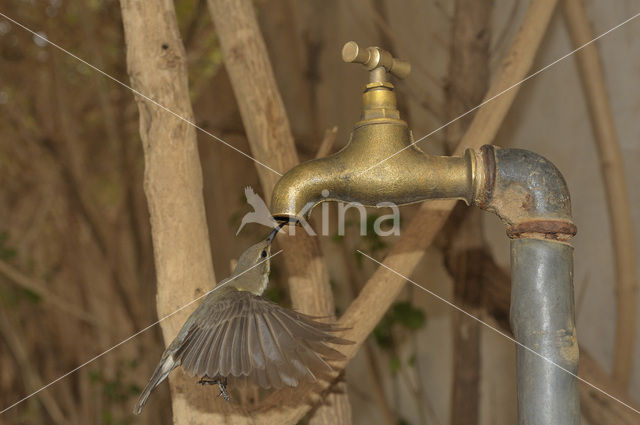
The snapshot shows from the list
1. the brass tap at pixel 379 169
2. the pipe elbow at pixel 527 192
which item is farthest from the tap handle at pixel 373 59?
the pipe elbow at pixel 527 192

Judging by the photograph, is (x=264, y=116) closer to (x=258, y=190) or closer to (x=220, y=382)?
(x=220, y=382)

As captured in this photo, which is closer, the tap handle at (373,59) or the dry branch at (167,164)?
the tap handle at (373,59)

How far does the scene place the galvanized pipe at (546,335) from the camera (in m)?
0.73

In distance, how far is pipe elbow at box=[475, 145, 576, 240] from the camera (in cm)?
74

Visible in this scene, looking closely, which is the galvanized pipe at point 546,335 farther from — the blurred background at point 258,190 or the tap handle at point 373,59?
the blurred background at point 258,190

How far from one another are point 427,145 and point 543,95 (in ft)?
1.46

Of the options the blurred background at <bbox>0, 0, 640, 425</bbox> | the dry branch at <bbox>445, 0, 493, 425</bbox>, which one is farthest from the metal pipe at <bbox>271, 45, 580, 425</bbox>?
the dry branch at <bbox>445, 0, 493, 425</bbox>

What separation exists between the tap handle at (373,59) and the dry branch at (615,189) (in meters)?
0.60

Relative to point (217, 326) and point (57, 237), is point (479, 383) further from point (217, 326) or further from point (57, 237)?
point (57, 237)

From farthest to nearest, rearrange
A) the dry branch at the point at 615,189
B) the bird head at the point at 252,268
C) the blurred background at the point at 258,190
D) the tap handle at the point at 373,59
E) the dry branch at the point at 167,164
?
the blurred background at the point at 258,190, the dry branch at the point at 615,189, the dry branch at the point at 167,164, the bird head at the point at 252,268, the tap handle at the point at 373,59

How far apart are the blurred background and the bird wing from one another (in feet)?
2.50

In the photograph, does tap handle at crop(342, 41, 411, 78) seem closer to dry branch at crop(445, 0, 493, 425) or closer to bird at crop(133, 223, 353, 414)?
bird at crop(133, 223, 353, 414)

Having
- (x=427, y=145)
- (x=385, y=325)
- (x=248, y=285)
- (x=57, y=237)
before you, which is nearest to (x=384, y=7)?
(x=427, y=145)

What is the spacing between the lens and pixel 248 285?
90 cm
